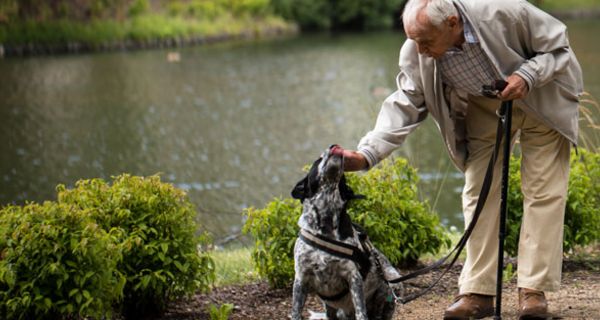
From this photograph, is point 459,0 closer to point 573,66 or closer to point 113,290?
point 573,66

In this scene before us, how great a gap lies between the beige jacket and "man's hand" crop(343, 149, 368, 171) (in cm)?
5

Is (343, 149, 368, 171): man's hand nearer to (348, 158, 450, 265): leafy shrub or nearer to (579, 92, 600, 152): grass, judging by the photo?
(348, 158, 450, 265): leafy shrub

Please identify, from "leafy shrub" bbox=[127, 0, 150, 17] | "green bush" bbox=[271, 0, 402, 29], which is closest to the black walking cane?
"leafy shrub" bbox=[127, 0, 150, 17]

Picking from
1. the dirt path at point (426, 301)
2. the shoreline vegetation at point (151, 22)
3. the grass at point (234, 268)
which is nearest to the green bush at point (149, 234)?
the dirt path at point (426, 301)

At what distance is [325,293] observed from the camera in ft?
14.0

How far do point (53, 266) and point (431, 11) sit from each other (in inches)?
88.3

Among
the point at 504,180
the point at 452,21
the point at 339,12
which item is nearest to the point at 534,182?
the point at 504,180

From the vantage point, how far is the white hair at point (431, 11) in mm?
4215

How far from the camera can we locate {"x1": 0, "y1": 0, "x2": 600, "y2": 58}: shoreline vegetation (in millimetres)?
40062

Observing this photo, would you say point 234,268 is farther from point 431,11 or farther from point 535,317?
point 431,11

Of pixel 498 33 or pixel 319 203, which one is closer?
pixel 319 203

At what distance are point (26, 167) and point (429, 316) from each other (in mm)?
12225

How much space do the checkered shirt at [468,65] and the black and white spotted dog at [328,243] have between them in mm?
806

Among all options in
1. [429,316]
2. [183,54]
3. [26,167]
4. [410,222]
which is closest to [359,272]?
[429,316]
